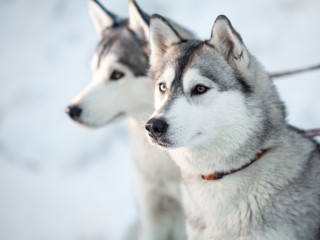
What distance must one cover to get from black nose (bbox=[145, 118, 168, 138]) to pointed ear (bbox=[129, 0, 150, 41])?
3.93 feet

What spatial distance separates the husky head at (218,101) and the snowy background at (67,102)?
1.45 m

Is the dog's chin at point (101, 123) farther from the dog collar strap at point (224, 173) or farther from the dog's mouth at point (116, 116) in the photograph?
the dog collar strap at point (224, 173)

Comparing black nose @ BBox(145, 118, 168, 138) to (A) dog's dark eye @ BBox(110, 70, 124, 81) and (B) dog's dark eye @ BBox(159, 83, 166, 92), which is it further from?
(A) dog's dark eye @ BBox(110, 70, 124, 81)

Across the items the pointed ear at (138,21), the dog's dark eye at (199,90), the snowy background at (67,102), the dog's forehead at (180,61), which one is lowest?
the snowy background at (67,102)

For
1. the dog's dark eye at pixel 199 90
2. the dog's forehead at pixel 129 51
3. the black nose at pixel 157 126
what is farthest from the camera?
the dog's forehead at pixel 129 51

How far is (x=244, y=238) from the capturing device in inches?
81.9

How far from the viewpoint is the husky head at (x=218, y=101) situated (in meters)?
2.06

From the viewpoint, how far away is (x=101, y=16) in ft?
11.3

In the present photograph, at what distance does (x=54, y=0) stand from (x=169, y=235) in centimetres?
587

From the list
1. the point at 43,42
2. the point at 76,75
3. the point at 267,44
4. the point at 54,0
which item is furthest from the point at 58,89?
the point at 267,44

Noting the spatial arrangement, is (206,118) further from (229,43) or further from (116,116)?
(116,116)

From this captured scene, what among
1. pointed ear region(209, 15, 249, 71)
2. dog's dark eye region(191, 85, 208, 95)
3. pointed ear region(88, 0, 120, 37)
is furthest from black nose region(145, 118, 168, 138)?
pointed ear region(88, 0, 120, 37)

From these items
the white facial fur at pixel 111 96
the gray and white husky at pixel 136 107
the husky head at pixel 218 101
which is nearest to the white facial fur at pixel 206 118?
the husky head at pixel 218 101

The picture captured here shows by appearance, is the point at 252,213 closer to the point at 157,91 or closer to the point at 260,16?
the point at 157,91
